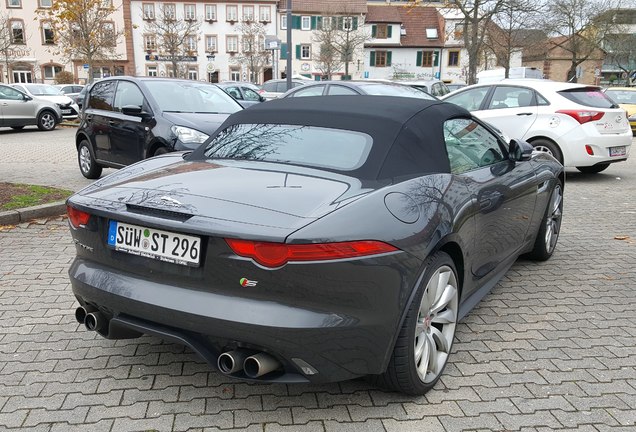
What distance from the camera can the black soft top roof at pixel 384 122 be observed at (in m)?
3.05

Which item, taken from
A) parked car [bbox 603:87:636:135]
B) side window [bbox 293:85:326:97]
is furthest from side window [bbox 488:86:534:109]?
parked car [bbox 603:87:636:135]

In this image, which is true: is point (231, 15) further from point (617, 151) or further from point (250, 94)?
point (617, 151)

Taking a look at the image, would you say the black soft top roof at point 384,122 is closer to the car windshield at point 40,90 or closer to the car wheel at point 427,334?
the car wheel at point 427,334

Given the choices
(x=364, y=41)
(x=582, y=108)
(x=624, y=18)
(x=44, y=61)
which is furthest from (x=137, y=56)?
(x=582, y=108)

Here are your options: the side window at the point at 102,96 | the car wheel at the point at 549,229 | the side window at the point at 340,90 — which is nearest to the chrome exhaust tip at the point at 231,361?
the car wheel at the point at 549,229

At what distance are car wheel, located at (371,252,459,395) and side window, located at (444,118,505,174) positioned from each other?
0.73 metres

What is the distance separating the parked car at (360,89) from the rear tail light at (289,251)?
801cm

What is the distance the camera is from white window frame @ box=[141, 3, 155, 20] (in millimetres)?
58375

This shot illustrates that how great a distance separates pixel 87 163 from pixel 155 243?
294 inches

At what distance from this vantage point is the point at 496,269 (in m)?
3.91

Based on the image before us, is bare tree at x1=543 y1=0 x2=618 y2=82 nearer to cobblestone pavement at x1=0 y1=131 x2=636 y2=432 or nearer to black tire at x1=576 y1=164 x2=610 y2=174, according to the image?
black tire at x1=576 y1=164 x2=610 y2=174

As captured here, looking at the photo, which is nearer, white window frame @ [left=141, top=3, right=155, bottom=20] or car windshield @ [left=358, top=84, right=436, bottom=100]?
car windshield @ [left=358, top=84, right=436, bottom=100]

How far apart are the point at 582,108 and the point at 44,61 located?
190ft

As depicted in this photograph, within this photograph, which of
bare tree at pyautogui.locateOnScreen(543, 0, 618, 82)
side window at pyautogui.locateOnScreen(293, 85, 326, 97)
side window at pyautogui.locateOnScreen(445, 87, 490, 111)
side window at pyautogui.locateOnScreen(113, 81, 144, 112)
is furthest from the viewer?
bare tree at pyautogui.locateOnScreen(543, 0, 618, 82)
